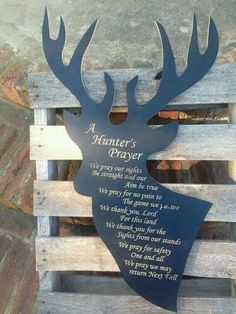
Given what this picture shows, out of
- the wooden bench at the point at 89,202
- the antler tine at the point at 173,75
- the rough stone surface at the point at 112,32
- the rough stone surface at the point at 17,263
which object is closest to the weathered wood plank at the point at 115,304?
the wooden bench at the point at 89,202

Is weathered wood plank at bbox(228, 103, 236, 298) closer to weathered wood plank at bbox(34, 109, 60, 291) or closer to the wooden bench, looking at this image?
the wooden bench

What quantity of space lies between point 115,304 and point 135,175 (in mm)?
514

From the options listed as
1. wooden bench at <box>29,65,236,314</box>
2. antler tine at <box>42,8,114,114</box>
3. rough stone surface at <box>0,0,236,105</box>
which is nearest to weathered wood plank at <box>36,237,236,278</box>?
wooden bench at <box>29,65,236,314</box>

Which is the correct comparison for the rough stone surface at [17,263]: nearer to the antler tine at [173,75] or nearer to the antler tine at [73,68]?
the antler tine at [73,68]

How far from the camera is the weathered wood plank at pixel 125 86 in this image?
1.56 metres

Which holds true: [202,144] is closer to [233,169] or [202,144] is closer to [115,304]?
[233,169]

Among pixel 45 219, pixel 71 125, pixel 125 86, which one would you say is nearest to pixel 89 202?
pixel 45 219

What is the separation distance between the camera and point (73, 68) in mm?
1577

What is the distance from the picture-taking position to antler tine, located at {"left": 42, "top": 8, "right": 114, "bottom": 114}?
1560 millimetres

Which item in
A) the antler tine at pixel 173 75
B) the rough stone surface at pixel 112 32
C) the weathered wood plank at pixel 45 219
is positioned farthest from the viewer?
the rough stone surface at pixel 112 32

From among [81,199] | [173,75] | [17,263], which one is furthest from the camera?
[17,263]

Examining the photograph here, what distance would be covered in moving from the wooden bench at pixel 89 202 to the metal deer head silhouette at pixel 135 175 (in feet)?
0.17

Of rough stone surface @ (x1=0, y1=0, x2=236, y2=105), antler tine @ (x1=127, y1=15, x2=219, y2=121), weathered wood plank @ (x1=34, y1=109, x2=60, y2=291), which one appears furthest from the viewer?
rough stone surface @ (x1=0, y1=0, x2=236, y2=105)

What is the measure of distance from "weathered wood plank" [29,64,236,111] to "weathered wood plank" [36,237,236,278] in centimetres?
54
